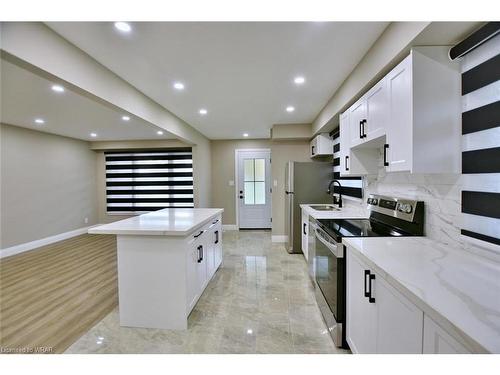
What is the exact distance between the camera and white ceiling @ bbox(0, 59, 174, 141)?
8.21ft

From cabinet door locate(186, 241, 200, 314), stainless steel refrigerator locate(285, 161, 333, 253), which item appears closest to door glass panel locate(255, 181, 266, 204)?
stainless steel refrigerator locate(285, 161, 333, 253)

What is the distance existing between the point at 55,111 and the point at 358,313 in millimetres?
4682

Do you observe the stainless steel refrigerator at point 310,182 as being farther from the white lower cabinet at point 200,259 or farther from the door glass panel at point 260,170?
the door glass panel at point 260,170

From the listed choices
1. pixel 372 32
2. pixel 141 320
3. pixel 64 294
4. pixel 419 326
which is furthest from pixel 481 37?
pixel 64 294

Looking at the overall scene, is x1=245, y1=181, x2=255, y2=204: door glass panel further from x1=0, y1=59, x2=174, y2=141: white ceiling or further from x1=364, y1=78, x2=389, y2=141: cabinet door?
x1=364, y1=78, x2=389, y2=141: cabinet door

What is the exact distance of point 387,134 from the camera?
176 cm

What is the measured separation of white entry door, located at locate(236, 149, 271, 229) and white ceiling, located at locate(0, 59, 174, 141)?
238 centimetres

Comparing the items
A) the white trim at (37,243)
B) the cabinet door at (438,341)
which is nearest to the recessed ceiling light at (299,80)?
the cabinet door at (438,341)

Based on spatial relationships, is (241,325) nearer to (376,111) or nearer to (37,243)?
(376,111)

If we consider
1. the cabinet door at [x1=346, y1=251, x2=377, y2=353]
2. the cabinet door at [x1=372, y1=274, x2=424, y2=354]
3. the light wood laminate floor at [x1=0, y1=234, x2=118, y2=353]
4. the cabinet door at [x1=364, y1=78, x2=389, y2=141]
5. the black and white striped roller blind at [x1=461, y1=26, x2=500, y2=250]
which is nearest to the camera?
the cabinet door at [x1=372, y1=274, x2=424, y2=354]

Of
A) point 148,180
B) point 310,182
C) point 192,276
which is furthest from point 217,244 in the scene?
point 148,180

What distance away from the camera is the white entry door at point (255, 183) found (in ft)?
20.7
